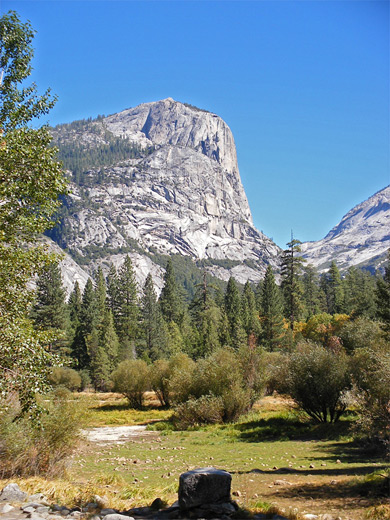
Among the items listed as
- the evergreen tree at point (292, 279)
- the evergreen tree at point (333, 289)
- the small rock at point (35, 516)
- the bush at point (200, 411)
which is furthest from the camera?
the evergreen tree at point (333, 289)

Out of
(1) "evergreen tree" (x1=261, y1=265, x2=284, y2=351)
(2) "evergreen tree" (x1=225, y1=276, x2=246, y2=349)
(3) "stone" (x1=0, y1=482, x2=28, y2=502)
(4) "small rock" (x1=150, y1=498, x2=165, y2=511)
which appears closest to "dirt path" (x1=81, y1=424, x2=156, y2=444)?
(3) "stone" (x1=0, y1=482, x2=28, y2=502)

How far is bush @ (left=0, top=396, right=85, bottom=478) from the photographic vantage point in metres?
10.0

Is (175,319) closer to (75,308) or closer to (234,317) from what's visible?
(234,317)

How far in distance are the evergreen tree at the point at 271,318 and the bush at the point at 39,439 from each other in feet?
170

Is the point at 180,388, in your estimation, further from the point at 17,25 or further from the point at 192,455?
the point at 17,25

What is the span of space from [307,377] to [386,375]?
32.0 ft

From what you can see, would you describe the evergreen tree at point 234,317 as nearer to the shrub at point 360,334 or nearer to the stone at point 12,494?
the shrub at point 360,334

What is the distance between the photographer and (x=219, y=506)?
7.77 m

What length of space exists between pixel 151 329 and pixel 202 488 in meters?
65.6

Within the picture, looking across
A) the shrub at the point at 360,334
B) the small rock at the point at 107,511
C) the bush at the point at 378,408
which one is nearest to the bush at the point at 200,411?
the bush at the point at 378,408

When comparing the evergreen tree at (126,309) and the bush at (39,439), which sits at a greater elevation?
the evergreen tree at (126,309)

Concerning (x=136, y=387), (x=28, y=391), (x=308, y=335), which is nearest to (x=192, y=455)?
(x=28, y=391)

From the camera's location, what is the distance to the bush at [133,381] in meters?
40.3

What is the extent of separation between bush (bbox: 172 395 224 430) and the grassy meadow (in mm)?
1167
